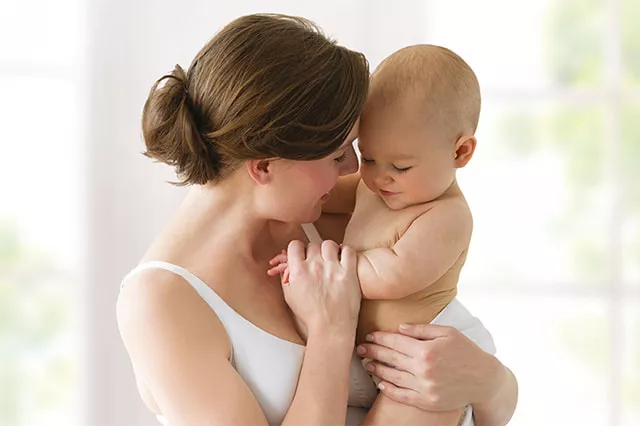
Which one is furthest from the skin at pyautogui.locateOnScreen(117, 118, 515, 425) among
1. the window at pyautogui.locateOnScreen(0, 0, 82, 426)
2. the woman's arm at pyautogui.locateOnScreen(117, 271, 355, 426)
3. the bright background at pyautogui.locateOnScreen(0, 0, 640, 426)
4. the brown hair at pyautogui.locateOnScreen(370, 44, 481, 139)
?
the window at pyautogui.locateOnScreen(0, 0, 82, 426)

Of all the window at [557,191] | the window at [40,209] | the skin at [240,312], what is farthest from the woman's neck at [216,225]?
the window at [557,191]

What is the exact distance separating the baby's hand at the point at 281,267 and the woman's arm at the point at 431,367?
7.3 inches

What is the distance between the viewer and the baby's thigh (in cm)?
157

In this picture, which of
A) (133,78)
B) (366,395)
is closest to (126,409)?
(133,78)

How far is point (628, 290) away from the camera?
106 inches

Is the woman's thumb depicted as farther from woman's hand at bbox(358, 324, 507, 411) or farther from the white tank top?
the white tank top

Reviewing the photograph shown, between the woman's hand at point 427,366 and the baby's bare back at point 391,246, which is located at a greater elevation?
the baby's bare back at point 391,246

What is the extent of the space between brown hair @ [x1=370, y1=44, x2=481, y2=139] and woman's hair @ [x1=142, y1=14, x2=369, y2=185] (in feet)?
0.17

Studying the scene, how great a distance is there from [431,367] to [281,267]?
0.31 m

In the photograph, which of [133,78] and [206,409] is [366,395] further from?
[133,78]

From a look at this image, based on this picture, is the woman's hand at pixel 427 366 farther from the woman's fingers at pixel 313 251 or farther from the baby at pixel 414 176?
the woman's fingers at pixel 313 251

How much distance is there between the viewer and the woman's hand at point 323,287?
1550 millimetres

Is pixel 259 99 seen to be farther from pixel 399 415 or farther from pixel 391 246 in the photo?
pixel 399 415

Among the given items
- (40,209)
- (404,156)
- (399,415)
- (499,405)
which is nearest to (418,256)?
(404,156)
